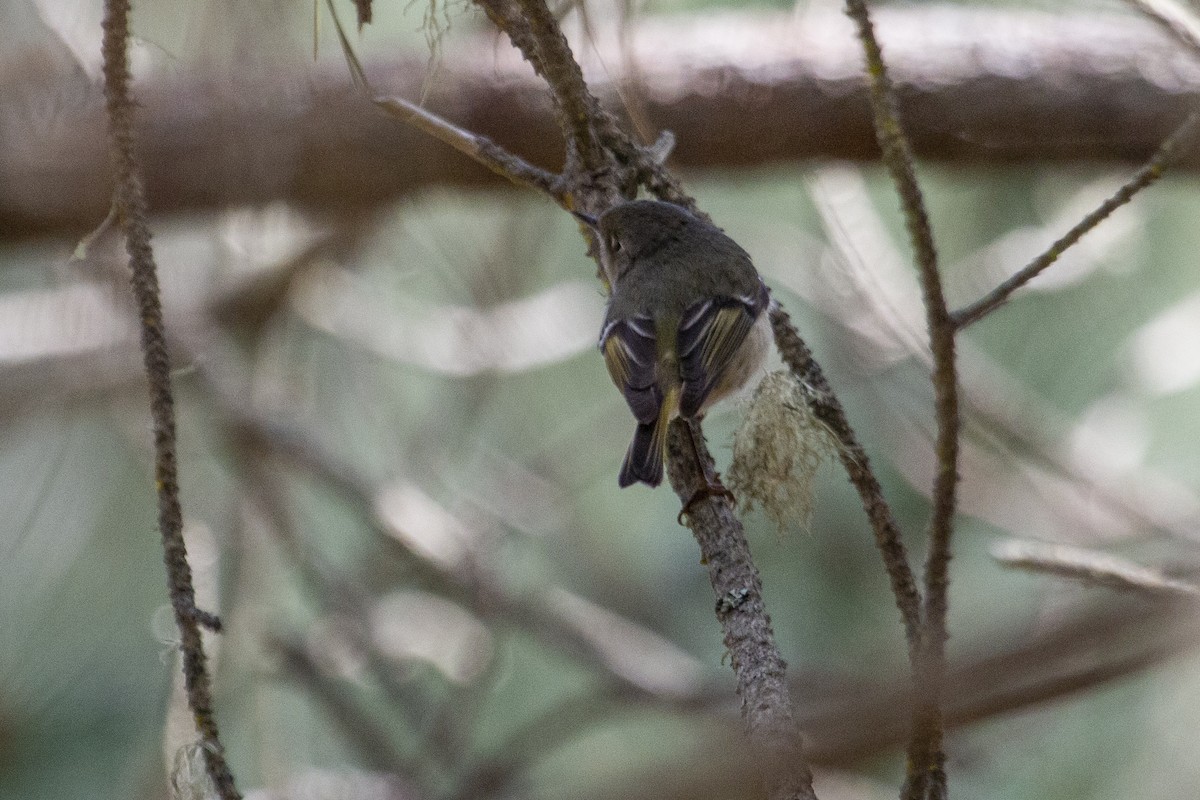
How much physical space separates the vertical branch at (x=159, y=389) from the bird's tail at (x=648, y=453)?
0.72 m

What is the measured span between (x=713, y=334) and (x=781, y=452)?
2.52 ft

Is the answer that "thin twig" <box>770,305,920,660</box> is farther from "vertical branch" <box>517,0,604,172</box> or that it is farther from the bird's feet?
"vertical branch" <box>517,0,604,172</box>

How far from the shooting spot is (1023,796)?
326cm

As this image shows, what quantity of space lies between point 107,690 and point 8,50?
1.65 metres

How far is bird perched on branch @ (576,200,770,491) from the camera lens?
191cm

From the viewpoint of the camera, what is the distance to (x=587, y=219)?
1.64m

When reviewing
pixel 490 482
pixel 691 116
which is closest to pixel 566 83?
pixel 691 116

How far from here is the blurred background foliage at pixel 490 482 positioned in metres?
2.98

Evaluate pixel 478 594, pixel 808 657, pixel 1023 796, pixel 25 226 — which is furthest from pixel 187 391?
pixel 1023 796

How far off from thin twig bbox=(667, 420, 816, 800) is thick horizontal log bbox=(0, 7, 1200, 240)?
196 centimetres

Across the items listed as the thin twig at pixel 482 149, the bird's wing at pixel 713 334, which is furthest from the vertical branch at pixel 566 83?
the bird's wing at pixel 713 334

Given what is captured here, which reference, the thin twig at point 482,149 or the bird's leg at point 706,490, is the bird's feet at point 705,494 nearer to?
the bird's leg at point 706,490

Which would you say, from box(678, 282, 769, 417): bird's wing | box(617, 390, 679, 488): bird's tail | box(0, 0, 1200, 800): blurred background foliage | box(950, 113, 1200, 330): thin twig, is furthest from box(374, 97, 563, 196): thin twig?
box(0, 0, 1200, 800): blurred background foliage

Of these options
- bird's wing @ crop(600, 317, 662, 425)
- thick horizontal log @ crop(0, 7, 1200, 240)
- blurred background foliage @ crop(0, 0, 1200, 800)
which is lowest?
bird's wing @ crop(600, 317, 662, 425)
